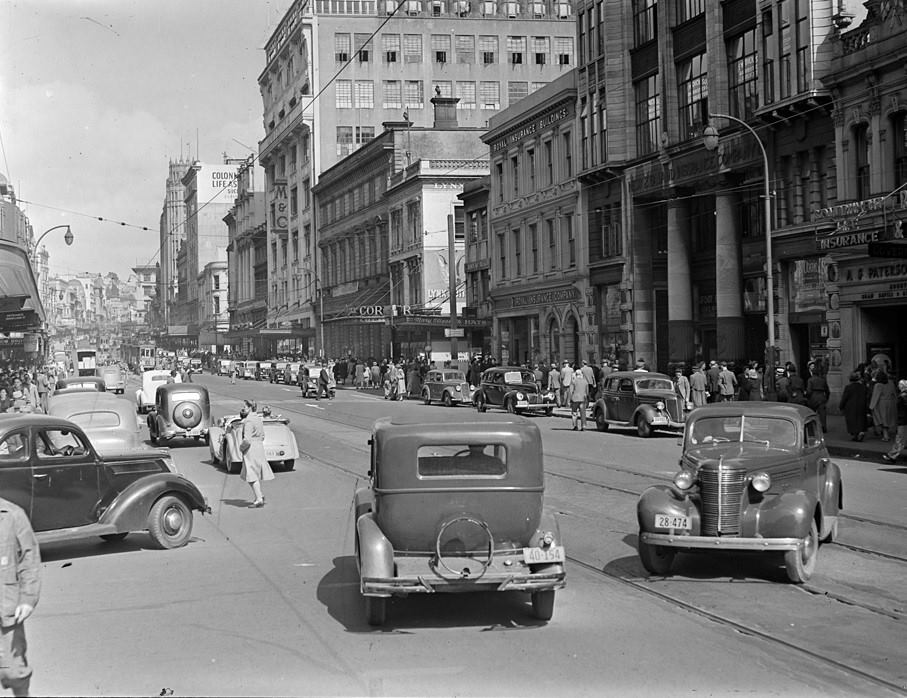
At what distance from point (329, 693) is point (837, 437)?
20993 mm

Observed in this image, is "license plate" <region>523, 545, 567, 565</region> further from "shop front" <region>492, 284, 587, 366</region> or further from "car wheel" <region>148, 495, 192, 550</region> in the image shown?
"shop front" <region>492, 284, 587, 366</region>

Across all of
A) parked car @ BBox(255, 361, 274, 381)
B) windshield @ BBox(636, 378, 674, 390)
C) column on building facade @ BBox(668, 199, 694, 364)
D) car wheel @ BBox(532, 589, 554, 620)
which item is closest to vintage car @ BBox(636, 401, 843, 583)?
car wheel @ BBox(532, 589, 554, 620)

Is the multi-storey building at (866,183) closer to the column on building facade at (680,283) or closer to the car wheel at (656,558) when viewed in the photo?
the column on building facade at (680,283)

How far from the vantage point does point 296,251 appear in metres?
107

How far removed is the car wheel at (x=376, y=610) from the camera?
862 centimetres

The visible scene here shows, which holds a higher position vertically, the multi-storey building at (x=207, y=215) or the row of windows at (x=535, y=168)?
the multi-storey building at (x=207, y=215)

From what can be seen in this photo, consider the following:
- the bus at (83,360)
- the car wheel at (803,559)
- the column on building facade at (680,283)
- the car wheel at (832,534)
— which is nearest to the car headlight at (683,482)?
the car wheel at (803,559)

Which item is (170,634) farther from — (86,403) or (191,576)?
(86,403)

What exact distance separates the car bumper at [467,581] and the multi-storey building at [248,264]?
109 metres

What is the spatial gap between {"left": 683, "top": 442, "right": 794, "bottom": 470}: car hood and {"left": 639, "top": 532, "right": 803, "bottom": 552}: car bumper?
0.88m

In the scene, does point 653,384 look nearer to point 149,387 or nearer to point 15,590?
point 149,387

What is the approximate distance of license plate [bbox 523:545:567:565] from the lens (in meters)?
8.50

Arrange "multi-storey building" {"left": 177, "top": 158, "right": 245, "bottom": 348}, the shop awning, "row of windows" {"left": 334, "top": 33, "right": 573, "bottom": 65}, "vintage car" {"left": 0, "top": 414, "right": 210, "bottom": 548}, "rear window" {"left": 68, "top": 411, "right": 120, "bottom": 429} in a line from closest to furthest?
"vintage car" {"left": 0, "top": 414, "right": 210, "bottom": 548}, "rear window" {"left": 68, "top": 411, "right": 120, "bottom": 429}, the shop awning, "row of windows" {"left": 334, "top": 33, "right": 573, "bottom": 65}, "multi-storey building" {"left": 177, "top": 158, "right": 245, "bottom": 348}

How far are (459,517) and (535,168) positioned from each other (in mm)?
43994
